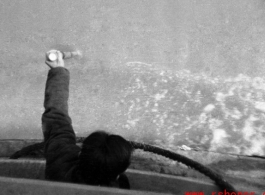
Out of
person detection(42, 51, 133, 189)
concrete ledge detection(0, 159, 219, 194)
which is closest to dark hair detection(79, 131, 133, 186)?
person detection(42, 51, 133, 189)

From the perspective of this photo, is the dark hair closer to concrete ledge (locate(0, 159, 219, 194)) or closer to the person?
the person

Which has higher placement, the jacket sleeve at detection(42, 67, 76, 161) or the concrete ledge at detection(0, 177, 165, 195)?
the jacket sleeve at detection(42, 67, 76, 161)

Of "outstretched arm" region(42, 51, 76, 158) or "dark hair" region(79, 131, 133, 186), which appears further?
"outstretched arm" region(42, 51, 76, 158)

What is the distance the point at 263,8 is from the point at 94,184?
2.52 meters

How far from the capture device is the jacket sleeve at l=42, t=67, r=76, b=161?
133 centimetres

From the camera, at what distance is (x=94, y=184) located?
1.18m

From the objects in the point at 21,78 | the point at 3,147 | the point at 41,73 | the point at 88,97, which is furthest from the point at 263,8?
the point at 3,147

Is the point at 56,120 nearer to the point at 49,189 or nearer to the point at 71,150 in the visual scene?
the point at 71,150

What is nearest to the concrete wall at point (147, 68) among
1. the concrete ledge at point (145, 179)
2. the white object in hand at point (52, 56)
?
the concrete ledge at point (145, 179)

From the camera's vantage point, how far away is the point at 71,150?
1339 millimetres

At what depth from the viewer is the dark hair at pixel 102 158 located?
1.10 meters

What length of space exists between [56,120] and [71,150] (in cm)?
18

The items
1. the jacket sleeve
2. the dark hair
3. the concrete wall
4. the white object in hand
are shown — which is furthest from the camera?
the concrete wall

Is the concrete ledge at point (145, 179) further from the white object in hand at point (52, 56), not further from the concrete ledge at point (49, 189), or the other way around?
the white object in hand at point (52, 56)
